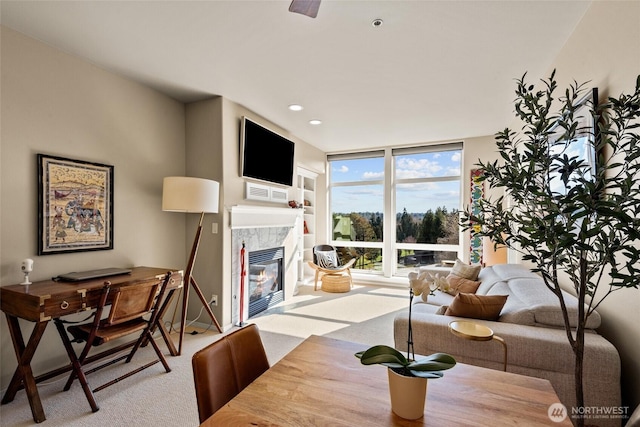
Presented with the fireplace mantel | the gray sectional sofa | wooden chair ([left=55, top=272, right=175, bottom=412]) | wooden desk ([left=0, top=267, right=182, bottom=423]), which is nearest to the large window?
the fireplace mantel

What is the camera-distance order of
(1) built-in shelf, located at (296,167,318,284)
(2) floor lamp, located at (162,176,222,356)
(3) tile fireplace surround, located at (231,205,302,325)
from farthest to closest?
(1) built-in shelf, located at (296,167,318,284)
(3) tile fireplace surround, located at (231,205,302,325)
(2) floor lamp, located at (162,176,222,356)

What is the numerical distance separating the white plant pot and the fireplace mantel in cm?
285

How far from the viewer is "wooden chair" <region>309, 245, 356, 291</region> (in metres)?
5.04

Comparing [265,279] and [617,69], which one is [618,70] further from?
[265,279]

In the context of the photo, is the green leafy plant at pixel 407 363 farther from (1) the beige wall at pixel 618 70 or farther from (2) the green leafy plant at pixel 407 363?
(1) the beige wall at pixel 618 70

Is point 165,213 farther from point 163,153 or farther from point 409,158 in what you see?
point 409,158

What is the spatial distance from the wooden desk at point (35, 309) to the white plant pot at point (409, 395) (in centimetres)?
215

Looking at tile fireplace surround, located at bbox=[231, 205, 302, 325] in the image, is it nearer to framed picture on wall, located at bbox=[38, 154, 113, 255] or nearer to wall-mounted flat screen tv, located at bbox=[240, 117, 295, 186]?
wall-mounted flat screen tv, located at bbox=[240, 117, 295, 186]

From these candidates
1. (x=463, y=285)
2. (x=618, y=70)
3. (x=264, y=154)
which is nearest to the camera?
(x=618, y=70)

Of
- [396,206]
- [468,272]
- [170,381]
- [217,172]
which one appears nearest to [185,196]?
[217,172]

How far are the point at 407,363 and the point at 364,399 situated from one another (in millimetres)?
207

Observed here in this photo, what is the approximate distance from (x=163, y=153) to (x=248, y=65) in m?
1.42

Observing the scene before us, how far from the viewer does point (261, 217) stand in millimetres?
3957

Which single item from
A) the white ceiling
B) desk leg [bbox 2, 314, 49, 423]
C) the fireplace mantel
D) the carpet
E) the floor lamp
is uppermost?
the white ceiling
